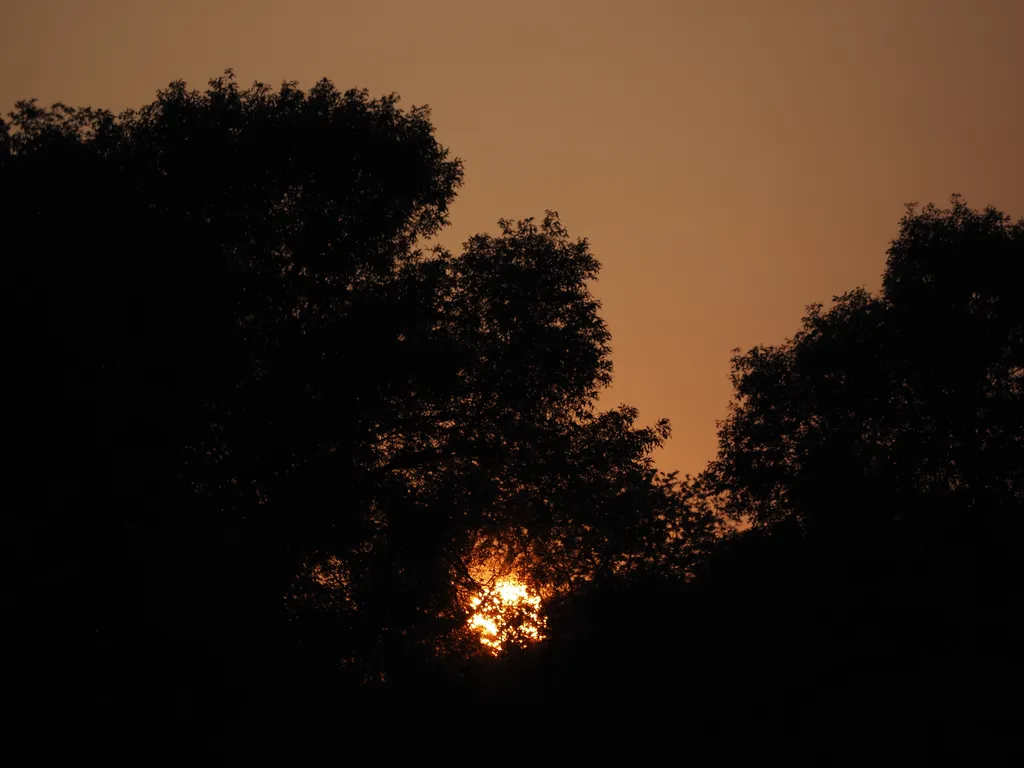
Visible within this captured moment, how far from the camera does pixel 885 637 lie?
2858cm

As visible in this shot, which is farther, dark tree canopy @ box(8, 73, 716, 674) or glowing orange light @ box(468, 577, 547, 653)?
glowing orange light @ box(468, 577, 547, 653)

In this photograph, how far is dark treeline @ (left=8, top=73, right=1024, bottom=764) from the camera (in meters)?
16.8

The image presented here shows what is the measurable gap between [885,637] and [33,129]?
29.4 m

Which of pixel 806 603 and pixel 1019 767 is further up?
pixel 806 603

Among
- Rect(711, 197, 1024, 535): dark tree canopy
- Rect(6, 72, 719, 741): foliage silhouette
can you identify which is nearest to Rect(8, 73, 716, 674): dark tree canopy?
Rect(6, 72, 719, 741): foliage silhouette

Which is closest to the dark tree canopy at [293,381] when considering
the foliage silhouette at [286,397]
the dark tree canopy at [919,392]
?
the foliage silhouette at [286,397]

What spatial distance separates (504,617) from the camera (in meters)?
23.0

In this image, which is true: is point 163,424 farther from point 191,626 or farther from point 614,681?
point 614,681

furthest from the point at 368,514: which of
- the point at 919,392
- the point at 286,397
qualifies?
the point at 919,392

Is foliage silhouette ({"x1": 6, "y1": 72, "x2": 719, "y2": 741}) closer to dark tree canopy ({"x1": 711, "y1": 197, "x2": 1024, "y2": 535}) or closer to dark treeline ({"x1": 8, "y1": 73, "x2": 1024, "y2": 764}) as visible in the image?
dark treeline ({"x1": 8, "y1": 73, "x2": 1024, "y2": 764})

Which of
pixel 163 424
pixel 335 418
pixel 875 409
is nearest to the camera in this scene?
pixel 163 424

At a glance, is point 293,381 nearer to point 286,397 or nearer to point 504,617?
point 286,397

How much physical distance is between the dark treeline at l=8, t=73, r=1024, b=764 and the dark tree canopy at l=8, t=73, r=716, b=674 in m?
0.07

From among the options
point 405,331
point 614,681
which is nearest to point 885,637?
point 614,681
